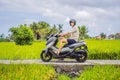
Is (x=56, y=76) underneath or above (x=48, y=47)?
underneath

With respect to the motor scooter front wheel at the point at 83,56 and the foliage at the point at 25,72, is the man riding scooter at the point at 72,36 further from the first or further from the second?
the foliage at the point at 25,72

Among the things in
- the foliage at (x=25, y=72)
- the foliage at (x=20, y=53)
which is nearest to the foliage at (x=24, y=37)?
the foliage at (x=20, y=53)

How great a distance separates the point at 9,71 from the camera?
879 cm

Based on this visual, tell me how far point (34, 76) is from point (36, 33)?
68.9 m

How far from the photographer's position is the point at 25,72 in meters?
8.51

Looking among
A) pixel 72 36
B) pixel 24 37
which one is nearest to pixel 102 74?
pixel 72 36

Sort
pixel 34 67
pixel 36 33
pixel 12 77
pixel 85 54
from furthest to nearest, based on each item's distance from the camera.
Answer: pixel 36 33
pixel 85 54
pixel 34 67
pixel 12 77

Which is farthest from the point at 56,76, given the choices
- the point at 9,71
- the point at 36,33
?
the point at 36,33

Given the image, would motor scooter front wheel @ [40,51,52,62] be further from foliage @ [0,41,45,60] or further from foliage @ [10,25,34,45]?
foliage @ [10,25,34,45]

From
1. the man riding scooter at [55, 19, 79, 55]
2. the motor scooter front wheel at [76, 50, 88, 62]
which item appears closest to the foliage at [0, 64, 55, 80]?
the man riding scooter at [55, 19, 79, 55]

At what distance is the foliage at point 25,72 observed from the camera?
7.79m

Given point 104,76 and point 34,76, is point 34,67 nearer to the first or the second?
point 34,76

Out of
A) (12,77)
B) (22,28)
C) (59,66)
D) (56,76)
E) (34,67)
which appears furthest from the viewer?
(22,28)

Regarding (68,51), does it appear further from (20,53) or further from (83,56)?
(20,53)
